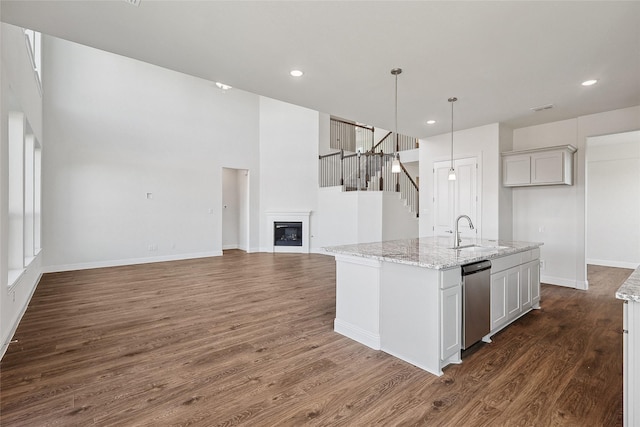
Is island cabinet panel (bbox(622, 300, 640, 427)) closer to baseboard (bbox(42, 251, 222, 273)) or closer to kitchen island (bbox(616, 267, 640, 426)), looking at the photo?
kitchen island (bbox(616, 267, 640, 426))

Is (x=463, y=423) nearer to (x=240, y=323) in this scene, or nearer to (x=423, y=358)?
(x=423, y=358)

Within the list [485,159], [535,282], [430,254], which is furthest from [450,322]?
[485,159]

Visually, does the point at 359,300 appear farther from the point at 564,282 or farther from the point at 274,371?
the point at 564,282

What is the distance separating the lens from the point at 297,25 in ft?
8.59

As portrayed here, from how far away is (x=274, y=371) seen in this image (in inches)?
101

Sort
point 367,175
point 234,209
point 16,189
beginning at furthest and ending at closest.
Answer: point 234,209 → point 367,175 → point 16,189

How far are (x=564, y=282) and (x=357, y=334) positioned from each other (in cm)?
448

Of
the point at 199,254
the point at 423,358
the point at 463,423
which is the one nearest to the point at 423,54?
the point at 423,358

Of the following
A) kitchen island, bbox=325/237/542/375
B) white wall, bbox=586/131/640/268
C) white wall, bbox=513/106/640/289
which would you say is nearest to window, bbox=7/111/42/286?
kitchen island, bbox=325/237/542/375

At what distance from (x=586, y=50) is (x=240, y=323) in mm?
4641

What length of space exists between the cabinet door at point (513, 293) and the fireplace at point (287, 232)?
6.33 meters

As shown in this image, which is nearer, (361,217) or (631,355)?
(631,355)

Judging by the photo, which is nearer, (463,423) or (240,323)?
(463,423)

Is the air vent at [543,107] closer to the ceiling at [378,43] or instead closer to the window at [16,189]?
the ceiling at [378,43]
